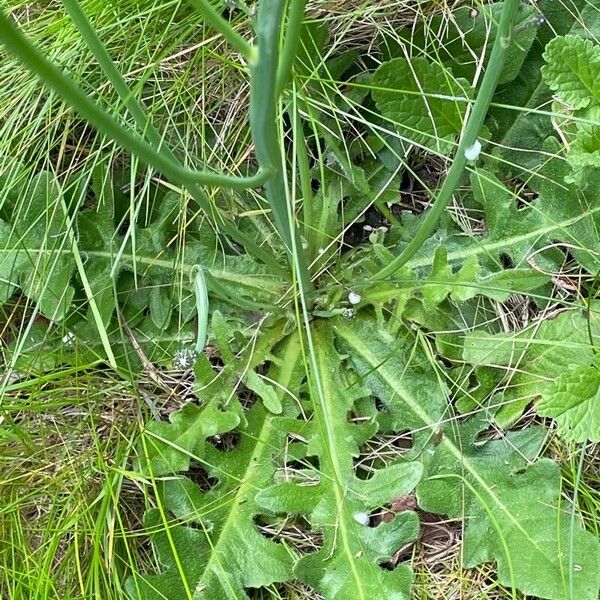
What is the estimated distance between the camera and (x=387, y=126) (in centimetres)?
102

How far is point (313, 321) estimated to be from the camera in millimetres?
994

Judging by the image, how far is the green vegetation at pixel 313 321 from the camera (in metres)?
0.90

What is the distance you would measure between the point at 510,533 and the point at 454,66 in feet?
1.95

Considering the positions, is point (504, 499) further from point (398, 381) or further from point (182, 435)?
point (182, 435)

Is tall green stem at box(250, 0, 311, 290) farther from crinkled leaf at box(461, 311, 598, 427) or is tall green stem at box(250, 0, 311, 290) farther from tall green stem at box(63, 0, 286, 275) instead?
crinkled leaf at box(461, 311, 598, 427)

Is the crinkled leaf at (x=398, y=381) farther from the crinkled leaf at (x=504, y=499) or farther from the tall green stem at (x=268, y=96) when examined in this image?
the tall green stem at (x=268, y=96)

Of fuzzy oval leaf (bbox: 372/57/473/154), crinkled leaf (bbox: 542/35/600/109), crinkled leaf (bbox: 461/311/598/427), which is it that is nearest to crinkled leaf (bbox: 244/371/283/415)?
crinkled leaf (bbox: 461/311/598/427)

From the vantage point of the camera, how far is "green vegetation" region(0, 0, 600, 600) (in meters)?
0.90

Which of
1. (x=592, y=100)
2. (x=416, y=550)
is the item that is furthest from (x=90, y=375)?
(x=592, y=100)

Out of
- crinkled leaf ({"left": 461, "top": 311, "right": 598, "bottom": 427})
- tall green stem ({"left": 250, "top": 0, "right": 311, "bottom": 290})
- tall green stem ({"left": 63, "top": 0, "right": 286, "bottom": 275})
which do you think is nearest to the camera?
tall green stem ({"left": 250, "top": 0, "right": 311, "bottom": 290})

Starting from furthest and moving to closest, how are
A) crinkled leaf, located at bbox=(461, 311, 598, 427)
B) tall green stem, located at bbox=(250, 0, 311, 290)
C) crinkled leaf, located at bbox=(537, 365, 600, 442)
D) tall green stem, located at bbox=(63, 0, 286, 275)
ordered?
crinkled leaf, located at bbox=(461, 311, 598, 427)
crinkled leaf, located at bbox=(537, 365, 600, 442)
tall green stem, located at bbox=(63, 0, 286, 275)
tall green stem, located at bbox=(250, 0, 311, 290)

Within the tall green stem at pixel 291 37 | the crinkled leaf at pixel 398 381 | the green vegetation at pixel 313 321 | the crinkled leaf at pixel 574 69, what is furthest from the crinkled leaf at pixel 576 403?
the tall green stem at pixel 291 37

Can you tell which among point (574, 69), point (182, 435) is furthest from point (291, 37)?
point (182, 435)

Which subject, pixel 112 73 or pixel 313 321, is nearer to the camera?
pixel 112 73
